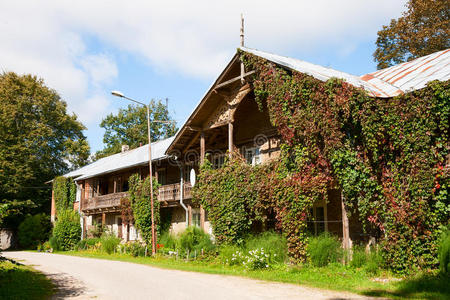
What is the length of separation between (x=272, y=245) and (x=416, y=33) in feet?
64.3

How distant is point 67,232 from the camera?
33750 mm

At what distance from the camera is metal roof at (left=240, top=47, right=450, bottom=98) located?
13630 millimetres

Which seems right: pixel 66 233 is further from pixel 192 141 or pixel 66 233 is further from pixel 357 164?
pixel 357 164

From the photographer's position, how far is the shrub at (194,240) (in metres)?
19.4

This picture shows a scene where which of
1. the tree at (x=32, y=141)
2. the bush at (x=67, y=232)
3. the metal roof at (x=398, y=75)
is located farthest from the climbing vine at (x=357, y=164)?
the tree at (x=32, y=141)

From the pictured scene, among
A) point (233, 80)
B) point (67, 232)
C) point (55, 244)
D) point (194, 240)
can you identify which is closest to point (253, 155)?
point (233, 80)

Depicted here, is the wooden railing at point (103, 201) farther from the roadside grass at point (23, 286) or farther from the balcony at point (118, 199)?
the roadside grass at point (23, 286)

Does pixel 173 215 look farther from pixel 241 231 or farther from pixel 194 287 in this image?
pixel 194 287

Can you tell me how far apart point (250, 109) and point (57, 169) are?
104 feet

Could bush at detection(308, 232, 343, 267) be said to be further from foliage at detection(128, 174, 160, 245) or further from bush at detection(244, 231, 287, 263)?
foliage at detection(128, 174, 160, 245)

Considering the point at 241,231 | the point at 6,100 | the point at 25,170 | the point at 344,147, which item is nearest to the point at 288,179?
the point at 344,147

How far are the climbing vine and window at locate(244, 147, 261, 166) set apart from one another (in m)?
3.12

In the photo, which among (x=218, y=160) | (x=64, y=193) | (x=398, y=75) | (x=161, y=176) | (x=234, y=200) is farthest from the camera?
(x=64, y=193)

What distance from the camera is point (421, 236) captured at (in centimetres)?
1149
